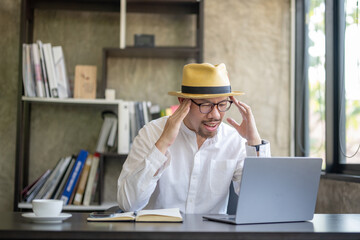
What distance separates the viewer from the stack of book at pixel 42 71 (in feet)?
10.4

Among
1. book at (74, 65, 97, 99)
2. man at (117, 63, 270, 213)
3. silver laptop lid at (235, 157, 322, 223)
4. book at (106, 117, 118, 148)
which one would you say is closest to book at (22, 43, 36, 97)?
book at (74, 65, 97, 99)

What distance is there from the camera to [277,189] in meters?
1.63

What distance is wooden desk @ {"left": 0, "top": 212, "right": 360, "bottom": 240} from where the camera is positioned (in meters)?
1.37

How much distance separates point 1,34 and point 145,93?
1.12 metres

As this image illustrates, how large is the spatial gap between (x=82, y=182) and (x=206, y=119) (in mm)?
1356

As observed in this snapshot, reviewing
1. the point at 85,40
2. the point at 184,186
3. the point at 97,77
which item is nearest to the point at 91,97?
the point at 97,77

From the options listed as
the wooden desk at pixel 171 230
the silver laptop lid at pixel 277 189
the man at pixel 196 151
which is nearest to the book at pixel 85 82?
the man at pixel 196 151

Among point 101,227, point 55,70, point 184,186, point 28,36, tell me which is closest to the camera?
point 101,227

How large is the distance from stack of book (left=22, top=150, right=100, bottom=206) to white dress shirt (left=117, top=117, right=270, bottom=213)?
978mm

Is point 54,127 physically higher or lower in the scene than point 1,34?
lower

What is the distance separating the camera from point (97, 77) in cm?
353

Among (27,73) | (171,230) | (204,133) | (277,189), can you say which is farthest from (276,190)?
(27,73)

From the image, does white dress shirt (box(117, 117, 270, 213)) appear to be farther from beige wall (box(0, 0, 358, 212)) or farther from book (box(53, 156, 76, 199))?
beige wall (box(0, 0, 358, 212))

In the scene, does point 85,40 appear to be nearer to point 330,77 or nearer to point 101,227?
point 330,77
